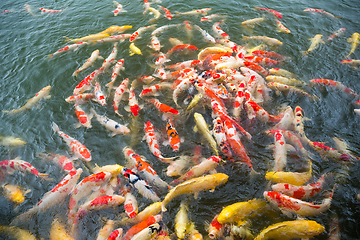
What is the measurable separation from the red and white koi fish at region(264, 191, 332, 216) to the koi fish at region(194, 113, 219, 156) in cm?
132

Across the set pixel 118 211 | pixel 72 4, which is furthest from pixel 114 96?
pixel 72 4

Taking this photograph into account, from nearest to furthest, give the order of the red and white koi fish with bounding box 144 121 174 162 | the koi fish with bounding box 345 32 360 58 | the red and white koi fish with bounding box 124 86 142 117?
1. the red and white koi fish with bounding box 144 121 174 162
2. the red and white koi fish with bounding box 124 86 142 117
3. the koi fish with bounding box 345 32 360 58

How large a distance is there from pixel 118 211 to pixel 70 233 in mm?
802

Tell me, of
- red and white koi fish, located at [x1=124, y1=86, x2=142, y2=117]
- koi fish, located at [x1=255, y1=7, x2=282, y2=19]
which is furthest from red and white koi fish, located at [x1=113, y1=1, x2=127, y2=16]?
koi fish, located at [x1=255, y1=7, x2=282, y2=19]

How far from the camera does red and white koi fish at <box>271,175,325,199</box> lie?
358 cm

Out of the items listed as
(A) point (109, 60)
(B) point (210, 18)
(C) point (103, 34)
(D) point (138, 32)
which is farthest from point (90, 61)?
(B) point (210, 18)

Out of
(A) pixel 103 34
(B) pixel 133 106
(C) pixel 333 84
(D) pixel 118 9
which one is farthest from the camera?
(D) pixel 118 9

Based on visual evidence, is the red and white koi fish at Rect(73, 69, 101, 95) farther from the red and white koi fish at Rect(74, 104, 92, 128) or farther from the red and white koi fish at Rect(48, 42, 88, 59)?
the red and white koi fish at Rect(48, 42, 88, 59)

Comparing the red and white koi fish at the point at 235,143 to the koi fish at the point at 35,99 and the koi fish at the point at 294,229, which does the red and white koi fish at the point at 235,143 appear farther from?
the koi fish at the point at 35,99

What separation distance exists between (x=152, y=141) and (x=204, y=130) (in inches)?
46.4

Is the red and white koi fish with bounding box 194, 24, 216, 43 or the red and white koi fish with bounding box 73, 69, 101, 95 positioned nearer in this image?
the red and white koi fish with bounding box 73, 69, 101, 95

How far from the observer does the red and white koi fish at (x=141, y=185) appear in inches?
146

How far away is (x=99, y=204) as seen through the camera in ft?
11.8

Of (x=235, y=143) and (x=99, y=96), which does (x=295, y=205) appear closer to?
(x=235, y=143)
